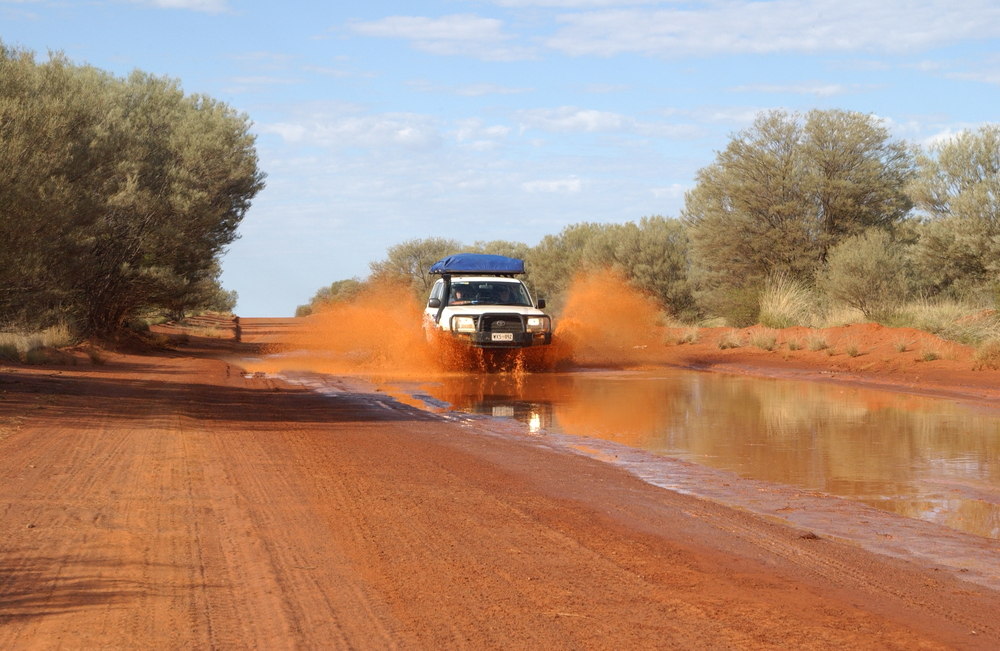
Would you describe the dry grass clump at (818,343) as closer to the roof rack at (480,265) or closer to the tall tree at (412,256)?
the roof rack at (480,265)

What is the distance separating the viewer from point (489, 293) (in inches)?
931

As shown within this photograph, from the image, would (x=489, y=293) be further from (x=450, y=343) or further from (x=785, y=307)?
(x=785, y=307)

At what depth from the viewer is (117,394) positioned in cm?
1611

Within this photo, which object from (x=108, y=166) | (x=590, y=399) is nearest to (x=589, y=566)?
(x=590, y=399)

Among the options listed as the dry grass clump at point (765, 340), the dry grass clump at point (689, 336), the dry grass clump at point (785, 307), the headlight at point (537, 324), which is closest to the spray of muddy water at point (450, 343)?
the dry grass clump at point (689, 336)

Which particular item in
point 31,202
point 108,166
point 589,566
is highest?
point 108,166

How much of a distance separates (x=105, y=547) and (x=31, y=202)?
12.1 meters

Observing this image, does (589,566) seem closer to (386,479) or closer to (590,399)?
(386,479)

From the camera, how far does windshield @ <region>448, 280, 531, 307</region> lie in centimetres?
2333

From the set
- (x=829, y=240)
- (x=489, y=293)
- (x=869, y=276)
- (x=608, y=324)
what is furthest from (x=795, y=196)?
(x=489, y=293)

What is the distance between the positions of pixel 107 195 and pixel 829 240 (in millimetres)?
24330

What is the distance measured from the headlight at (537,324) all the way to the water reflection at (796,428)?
5.13ft

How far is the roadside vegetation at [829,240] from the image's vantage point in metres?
27.8

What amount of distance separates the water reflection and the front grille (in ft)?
4.29
